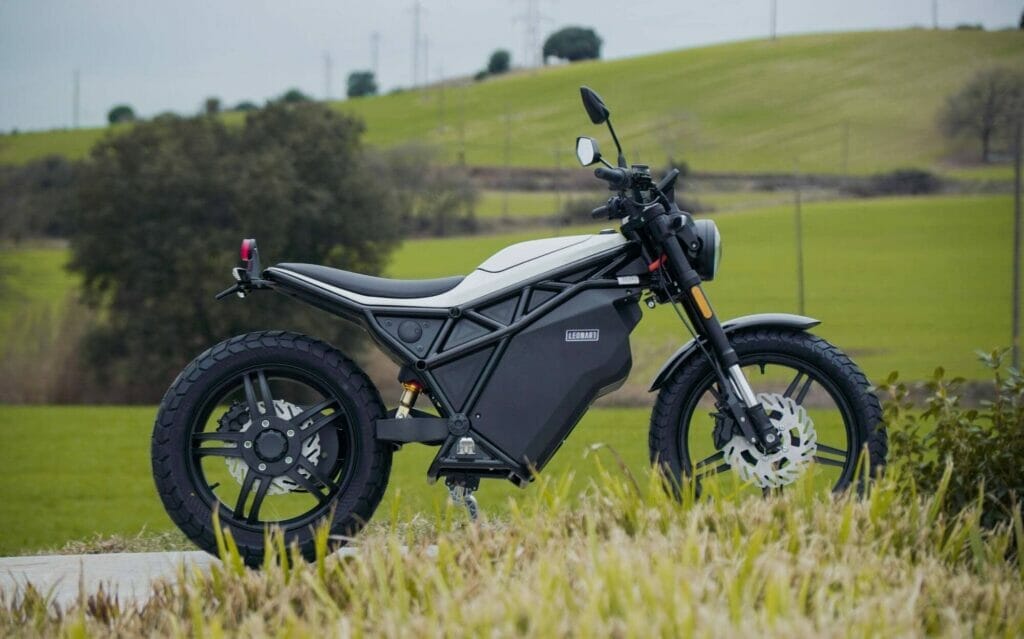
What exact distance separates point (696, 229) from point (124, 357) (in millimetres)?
10374

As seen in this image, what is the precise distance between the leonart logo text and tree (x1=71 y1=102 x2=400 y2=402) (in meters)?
9.21

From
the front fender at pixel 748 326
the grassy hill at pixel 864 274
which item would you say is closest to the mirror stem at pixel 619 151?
the front fender at pixel 748 326

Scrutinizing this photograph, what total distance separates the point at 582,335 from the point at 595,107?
780mm

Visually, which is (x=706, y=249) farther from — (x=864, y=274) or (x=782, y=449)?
(x=864, y=274)

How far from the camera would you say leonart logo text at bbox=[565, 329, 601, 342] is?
426cm

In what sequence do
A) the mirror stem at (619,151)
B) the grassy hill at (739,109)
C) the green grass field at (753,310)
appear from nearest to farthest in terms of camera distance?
the mirror stem at (619,151), the green grass field at (753,310), the grassy hill at (739,109)

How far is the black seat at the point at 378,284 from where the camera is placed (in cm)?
430

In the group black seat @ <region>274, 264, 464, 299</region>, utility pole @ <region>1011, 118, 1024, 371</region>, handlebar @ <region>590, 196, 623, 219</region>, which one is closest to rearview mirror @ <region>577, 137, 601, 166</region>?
handlebar @ <region>590, 196, 623, 219</region>

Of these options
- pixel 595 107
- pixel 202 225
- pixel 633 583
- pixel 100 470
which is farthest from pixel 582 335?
pixel 202 225

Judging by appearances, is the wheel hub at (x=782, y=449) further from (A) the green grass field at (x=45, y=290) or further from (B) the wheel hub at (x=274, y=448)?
(A) the green grass field at (x=45, y=290)

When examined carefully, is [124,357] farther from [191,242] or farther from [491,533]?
[491,533]

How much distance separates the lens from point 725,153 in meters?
19.7

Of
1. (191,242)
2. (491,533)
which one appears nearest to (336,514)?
(491,533)

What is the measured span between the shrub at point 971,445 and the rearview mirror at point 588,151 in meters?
1.41
